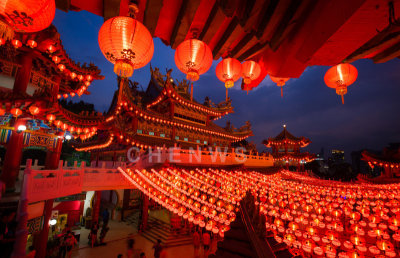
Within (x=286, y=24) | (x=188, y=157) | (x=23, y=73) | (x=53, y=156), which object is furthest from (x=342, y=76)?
(x=53, y=156)

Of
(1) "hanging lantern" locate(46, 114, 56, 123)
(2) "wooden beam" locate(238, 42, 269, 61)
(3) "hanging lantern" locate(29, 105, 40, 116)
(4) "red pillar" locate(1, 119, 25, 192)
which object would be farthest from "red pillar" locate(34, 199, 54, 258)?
(2) "wooden beam" locate(238, 42, 269, 61)

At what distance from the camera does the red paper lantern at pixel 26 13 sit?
175 cm

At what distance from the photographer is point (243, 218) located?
18.9 ft

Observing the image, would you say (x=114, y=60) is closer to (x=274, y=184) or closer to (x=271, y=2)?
(x=271, y=2)

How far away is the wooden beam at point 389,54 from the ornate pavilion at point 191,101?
12mm

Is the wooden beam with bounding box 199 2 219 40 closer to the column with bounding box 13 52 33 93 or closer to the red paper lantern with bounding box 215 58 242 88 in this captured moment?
the red paper lantern with bounding box 215 58 242 88

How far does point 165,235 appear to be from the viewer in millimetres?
10547

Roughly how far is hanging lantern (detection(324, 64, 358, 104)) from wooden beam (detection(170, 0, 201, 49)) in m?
2.59

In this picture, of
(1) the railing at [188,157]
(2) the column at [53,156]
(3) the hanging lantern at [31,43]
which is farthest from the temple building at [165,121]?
(3) the hanging lantern at [31,43]

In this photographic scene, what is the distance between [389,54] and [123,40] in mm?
3635

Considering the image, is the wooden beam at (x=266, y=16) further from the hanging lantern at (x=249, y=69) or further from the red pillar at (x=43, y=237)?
the red pillar at (x=43, y=237)

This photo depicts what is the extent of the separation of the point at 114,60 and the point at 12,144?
Answer: 7.03 metres

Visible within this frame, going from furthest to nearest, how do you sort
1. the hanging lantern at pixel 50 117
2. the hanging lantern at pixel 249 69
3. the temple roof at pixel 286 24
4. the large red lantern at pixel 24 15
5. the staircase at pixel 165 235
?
the staircase at pixel 165 235, the hanging lantern at pixel 50 117, the hanging lantern at pixel 249 69, the large red lantern at pixel 24 15, the temple roof at pixel 286 24

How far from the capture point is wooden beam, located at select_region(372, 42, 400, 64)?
7.76ft
